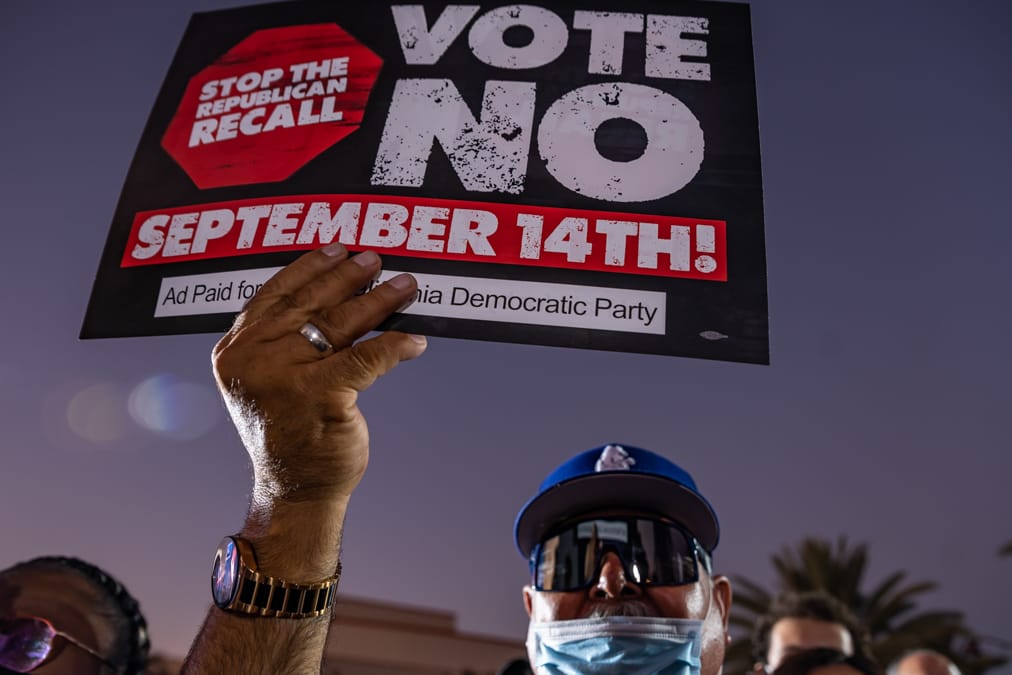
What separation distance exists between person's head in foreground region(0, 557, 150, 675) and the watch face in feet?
3.74

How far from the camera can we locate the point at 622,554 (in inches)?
118

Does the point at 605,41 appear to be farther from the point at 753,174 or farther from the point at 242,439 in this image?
the point at 242,439

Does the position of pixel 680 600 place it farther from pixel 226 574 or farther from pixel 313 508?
pixel 226 574

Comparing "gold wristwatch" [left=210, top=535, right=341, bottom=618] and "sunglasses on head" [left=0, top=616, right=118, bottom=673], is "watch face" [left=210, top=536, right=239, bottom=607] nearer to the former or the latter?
"gold wristwatch" [left=210, top=535, right=341, bottom=618]

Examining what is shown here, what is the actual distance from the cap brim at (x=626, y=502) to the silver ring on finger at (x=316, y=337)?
145cm

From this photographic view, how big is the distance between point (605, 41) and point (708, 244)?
2.81 ft

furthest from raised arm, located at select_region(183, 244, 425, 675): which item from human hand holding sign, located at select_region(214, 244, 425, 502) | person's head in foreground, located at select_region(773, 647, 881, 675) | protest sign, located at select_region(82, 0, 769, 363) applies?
person's head in foreground, located at select_region(773, 647, 881, 675)

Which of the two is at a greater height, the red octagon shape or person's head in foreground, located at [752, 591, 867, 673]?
the red octagon shape

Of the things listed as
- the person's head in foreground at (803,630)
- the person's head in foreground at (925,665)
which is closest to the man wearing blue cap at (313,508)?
the person's head in foreground at (803,630)

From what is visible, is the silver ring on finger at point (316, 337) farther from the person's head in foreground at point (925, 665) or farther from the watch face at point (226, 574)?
the person's head in foreground at point (925, 665)

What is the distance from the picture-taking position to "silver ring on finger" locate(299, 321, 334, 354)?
6.47 ft

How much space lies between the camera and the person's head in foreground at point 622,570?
271 centimetres

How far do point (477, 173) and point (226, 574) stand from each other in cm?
130

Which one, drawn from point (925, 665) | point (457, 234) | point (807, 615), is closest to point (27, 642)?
point (457, 234)
